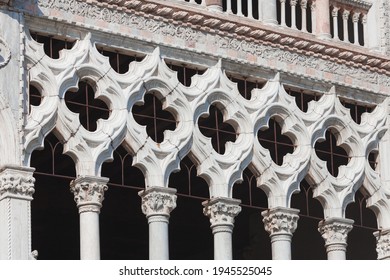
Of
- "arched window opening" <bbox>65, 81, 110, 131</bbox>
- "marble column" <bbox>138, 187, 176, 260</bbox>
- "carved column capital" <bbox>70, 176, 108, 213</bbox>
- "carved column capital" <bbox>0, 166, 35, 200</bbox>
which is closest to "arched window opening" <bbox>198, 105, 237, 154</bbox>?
"arched window opening" <bbox>65, 81, 110, 131</bbox>

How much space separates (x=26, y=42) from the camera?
22.9 metres

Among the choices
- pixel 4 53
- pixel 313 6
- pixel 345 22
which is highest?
pixel 313 6

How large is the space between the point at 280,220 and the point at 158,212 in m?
1.90

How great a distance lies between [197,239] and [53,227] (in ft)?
7.46

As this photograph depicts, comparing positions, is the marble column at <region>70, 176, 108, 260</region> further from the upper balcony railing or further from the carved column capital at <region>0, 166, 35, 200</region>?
the upper balcony railing

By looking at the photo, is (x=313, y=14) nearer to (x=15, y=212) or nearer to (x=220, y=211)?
(x=220, y=211)

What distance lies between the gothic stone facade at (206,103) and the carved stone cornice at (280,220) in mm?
18

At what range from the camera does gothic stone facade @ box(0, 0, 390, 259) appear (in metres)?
22.8

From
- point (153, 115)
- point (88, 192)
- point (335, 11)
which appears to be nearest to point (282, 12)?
point (335, 11)

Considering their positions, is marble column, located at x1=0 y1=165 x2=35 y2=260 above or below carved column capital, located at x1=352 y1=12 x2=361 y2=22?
below

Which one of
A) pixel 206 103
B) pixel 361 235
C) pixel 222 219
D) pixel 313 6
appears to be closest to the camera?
pixel 222 219

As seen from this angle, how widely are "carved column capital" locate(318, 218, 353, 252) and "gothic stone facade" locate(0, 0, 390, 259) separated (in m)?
0.02

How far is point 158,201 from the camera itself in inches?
922

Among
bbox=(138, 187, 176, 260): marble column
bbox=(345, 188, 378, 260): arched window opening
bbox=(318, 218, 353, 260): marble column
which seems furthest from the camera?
bbox=(345, 188, 378, 260): arched window opening
